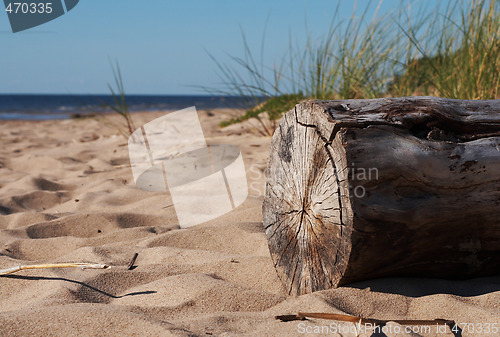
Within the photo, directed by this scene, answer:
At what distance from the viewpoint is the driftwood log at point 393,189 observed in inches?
52.2

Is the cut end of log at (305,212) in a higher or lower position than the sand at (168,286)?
higher

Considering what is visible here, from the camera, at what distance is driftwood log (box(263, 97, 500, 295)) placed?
133 cm

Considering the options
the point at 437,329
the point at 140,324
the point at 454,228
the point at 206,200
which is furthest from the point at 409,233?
the point at 206,200

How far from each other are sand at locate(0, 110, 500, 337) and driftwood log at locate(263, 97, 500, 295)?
94 mm

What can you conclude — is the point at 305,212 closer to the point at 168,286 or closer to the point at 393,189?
the point at 393,189

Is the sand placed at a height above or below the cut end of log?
below

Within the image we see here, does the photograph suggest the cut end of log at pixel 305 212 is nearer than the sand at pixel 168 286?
No

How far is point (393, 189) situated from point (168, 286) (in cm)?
82

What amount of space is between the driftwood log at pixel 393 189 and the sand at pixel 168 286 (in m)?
0.09

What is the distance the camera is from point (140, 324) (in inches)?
50.3

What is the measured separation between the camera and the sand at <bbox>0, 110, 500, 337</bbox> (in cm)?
129

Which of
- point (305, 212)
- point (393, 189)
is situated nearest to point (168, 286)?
point (305, 212)

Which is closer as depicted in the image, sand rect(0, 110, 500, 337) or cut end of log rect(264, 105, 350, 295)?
sand rect(0, 110, 500, 337)

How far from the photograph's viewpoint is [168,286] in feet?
5.27
